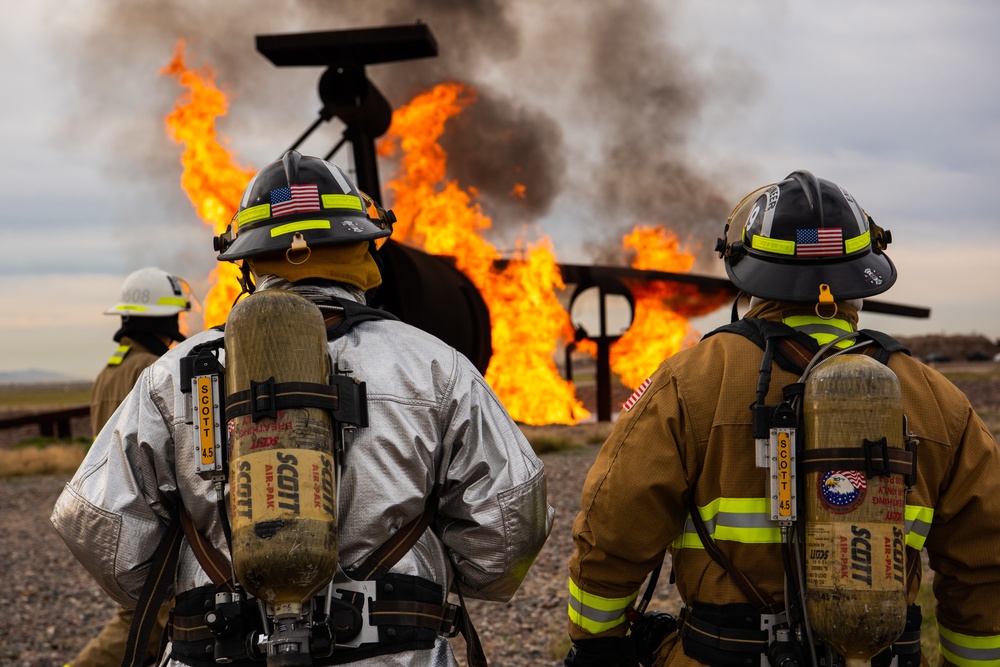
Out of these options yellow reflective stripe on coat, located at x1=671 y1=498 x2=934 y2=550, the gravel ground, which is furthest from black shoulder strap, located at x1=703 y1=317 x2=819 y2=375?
the gravel ground

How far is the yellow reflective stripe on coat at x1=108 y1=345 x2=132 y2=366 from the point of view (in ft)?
17.4

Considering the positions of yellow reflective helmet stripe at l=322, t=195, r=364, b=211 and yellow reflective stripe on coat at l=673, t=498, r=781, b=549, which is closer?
yellow reflective stripe on coat at l=673, t=498, r=781, b=549

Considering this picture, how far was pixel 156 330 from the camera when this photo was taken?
18.3ft

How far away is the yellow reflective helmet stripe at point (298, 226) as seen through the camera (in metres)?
2.53

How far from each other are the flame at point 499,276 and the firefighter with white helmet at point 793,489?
38.5 feet

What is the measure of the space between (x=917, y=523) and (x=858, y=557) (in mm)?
363

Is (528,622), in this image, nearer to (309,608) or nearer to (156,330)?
(156,330)

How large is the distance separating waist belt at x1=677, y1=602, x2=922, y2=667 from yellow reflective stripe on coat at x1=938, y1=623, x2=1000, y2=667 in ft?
0.77

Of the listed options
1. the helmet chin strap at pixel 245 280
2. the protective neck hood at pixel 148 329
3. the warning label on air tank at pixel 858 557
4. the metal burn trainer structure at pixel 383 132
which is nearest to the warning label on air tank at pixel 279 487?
the helmet chin strap at pixel 245 280

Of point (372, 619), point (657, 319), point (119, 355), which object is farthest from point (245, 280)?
point (657, 319)

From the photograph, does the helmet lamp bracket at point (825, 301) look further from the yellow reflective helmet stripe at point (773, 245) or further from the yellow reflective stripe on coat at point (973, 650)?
the yellow reflective stripe on coat at point (973, 650)

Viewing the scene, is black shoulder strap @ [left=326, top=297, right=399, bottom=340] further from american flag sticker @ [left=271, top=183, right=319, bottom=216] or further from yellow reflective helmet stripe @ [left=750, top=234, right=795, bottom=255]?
yellow reflective helmet stripe @ [left=750, top=234, right=795, bottom=255]

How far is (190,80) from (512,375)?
20.9 ft

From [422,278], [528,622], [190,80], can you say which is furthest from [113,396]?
[190,80]
